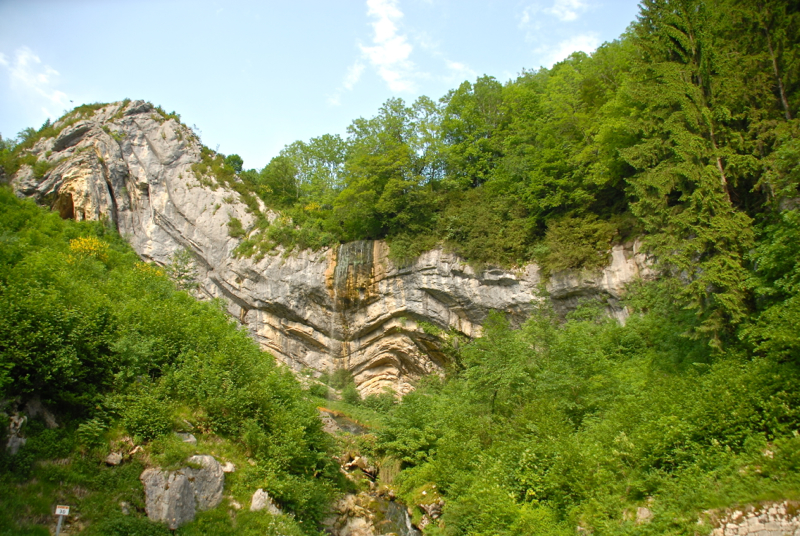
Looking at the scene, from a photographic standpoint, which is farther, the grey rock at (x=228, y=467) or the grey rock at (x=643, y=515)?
the grey rock at (x=228, y=467)

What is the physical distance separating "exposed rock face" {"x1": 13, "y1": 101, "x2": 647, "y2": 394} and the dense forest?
10.6 ft

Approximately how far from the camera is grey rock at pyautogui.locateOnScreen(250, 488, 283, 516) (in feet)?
30.6

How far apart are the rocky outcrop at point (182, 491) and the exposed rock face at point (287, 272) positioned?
Answer: 45.3 ft

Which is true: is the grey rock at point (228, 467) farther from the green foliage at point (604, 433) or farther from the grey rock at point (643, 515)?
the grey rock at point (643, 515)

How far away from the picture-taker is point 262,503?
30.9ft

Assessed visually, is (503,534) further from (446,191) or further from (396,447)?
(446,191)

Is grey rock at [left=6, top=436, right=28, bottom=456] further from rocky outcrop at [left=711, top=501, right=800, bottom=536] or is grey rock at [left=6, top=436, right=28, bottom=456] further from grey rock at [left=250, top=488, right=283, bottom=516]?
rocky outcrop at [left=711, top=501, right=800, bottom=536]

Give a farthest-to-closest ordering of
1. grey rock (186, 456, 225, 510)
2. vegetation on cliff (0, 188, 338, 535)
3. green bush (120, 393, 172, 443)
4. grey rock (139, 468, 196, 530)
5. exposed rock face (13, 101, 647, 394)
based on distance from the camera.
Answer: exposed rock face (13, 101, 647, 394), green bush (120, 393, 172, 443), grey rock (186, 456, 225, 510), grey rock (139, 468, 196, 530), vegetation on cliff (0, 188, 338, 535)

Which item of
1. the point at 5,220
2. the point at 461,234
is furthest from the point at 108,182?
the point at 461,234

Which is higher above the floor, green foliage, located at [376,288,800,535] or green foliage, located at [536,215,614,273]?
green foliage, located at [536,215,614,273]

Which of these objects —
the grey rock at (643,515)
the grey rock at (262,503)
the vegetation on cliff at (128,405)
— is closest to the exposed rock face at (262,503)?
the grey rock at (262,503)

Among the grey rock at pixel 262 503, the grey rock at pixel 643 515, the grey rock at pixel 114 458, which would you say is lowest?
the grey rock at pixel 643 515

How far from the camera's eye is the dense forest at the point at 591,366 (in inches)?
297

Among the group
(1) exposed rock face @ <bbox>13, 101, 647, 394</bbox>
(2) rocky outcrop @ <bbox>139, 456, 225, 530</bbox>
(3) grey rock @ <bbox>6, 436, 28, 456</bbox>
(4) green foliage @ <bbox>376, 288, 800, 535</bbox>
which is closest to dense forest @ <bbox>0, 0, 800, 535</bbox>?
(4) green foliage @ <bbox>376, 288, 800, 535</bbox>
